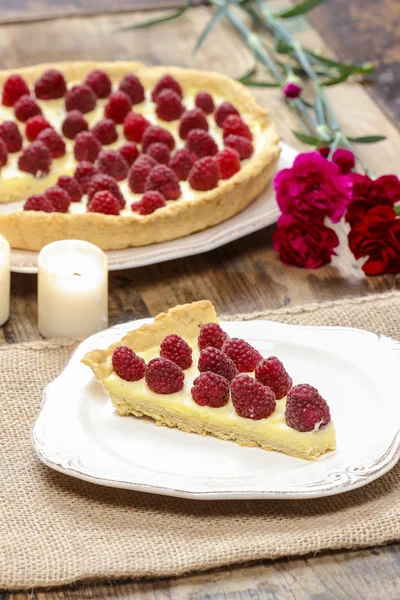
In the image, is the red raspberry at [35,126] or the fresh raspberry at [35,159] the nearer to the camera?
the fresh raspberry at [35,159]

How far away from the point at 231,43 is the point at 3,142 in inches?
55.2

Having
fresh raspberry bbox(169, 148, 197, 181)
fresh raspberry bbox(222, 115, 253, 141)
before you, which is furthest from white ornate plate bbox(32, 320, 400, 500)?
fresh raspberry bbox(222, 115, 253, 141)

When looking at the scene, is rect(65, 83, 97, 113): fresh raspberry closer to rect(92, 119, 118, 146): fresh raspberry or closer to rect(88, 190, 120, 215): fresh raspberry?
rect(92, 119, 118, 146): fresh raspberry

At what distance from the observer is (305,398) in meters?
2.14

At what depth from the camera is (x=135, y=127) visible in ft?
10.9

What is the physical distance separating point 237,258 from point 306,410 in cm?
101

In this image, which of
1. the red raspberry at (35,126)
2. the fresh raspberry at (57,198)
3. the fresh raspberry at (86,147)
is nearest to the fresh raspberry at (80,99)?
the red raspberry at (35,126)

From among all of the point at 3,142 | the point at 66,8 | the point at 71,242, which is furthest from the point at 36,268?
the point at 66,8

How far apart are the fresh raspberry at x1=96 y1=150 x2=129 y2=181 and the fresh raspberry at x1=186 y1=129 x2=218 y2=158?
0.23m

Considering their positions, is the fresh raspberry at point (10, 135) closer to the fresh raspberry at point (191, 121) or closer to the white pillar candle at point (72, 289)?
the fresh raspberry at point (191, 121)

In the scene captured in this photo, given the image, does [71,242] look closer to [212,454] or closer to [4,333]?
[4,333]

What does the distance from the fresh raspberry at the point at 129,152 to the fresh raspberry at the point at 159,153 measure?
0.21 ft

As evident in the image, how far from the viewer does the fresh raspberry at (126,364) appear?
7.47 feet

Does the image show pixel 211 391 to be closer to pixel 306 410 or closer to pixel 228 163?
pixel 306 410
